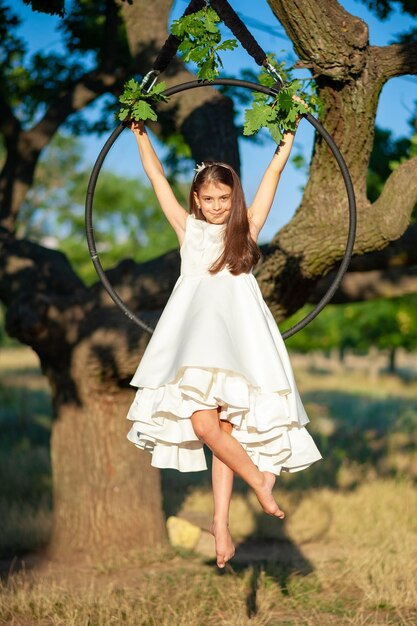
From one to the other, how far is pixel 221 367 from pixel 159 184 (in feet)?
3.71

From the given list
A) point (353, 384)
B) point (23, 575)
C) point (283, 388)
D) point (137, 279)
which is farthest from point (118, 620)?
point (353, 384)

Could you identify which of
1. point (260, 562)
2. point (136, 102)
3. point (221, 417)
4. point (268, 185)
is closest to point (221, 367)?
point (221, 417)

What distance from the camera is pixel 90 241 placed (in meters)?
4.47

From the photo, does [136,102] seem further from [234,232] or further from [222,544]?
[222,544]

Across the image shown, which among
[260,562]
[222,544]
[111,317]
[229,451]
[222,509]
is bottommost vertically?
[260,562]

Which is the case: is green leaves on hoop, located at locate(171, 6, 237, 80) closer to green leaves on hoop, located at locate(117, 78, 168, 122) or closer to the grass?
green leaves on hoop, located at locate(117, 78, 168, 122)

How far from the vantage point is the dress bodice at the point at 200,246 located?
14.1 ft

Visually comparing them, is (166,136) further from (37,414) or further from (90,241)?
(37,414)

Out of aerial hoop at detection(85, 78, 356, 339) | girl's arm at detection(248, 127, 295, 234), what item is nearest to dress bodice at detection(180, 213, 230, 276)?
girl's arm at detection(248, 127, 295, 234)

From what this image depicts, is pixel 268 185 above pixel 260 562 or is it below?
above

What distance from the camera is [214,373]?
401cm

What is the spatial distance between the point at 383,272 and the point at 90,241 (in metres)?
4.53

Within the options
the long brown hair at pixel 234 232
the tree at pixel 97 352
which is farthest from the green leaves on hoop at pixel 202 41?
the tree at pixel 97 352

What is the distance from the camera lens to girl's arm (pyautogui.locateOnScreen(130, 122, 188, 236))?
14.7 feet
